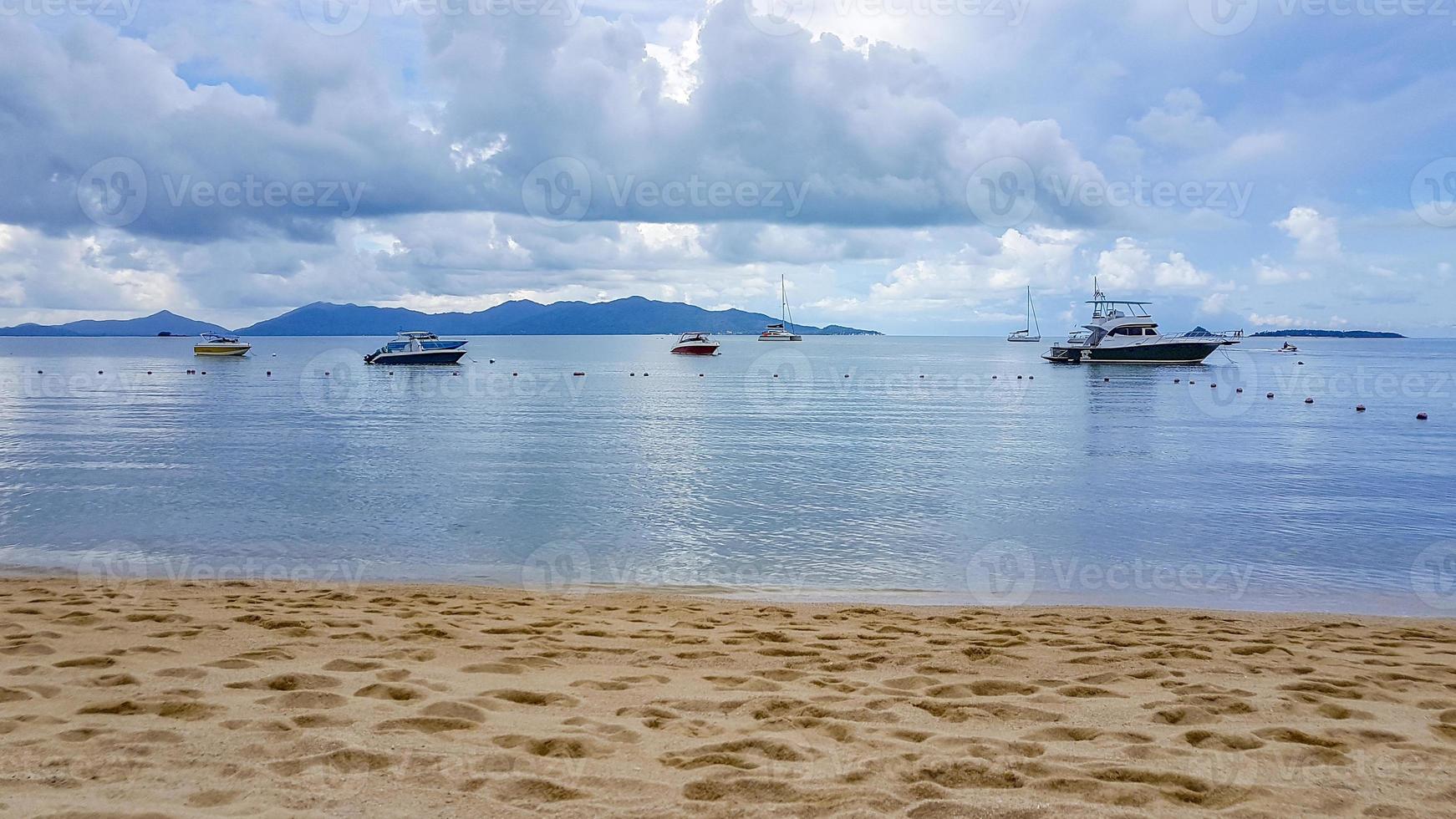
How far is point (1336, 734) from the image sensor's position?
19.2 ft

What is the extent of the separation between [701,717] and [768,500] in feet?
45.3

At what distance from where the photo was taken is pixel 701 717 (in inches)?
241

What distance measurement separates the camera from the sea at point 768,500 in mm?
13266

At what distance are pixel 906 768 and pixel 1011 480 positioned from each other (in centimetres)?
1913

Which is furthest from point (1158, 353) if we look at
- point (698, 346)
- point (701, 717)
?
point (701, 717)

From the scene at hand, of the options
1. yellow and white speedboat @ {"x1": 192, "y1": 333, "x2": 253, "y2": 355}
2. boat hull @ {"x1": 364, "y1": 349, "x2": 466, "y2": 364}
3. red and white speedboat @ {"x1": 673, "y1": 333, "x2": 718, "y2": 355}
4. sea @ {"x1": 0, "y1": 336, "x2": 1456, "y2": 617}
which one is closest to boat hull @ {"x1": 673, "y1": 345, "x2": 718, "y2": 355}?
red and white speedboat @ {"x1": 673, "y1": 333, "x2": 718, "y2": 355}

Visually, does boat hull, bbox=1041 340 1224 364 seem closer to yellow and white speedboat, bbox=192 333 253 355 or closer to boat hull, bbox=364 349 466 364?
boat hull, bbox=364 349 466 364

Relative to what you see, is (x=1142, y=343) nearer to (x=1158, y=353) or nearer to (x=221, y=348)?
(x=1158, y=353)

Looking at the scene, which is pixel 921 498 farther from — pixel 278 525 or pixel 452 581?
pixel 278 525

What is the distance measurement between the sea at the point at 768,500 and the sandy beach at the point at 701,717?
351 cm

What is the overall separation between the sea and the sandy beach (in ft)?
11.5

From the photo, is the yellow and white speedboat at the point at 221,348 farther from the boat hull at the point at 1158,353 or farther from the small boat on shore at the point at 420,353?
the boat hull at the point at 1158,353

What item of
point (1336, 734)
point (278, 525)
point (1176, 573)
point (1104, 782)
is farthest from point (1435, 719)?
point (278, 525)

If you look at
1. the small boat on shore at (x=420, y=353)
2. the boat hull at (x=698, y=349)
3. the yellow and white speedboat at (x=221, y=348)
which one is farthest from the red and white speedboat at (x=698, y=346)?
the yellow and white speedboat at (x=221, y=348)
